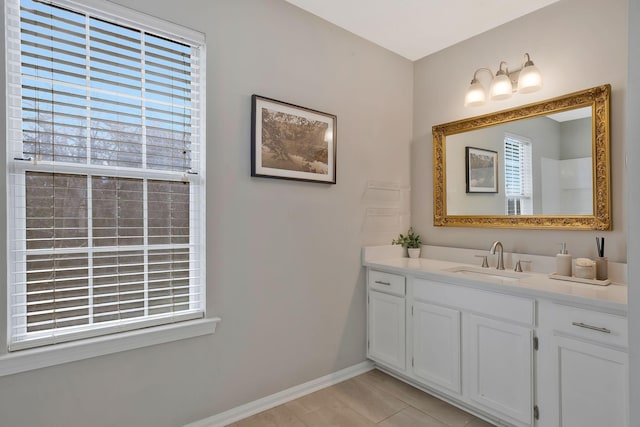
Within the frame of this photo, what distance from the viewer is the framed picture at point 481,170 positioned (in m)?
2.53

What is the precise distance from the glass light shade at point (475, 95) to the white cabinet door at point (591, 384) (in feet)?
5.37

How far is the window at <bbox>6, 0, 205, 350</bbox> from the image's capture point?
1.50 m

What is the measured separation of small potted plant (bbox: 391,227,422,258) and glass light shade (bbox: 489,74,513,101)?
4.10 ft

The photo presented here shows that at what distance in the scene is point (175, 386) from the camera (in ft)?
6.07

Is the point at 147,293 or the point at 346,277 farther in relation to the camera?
the point at 346,277

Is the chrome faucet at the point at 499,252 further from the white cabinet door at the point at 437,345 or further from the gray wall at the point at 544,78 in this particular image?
the white cabinet door at the point at 437,345

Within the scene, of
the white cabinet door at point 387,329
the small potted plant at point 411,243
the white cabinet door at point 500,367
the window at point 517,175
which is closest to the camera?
the white cabinet door at point 500,367

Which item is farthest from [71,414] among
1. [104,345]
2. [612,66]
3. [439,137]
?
[612,66]

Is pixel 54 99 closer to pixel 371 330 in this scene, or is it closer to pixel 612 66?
pixel 371 330

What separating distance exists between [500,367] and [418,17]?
232 centimetres

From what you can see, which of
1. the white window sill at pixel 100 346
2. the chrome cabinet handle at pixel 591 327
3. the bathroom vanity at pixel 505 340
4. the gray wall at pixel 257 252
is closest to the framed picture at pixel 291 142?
the gray wall at pixel 257 252

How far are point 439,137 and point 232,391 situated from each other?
2.43 m

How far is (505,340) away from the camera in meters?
1.89

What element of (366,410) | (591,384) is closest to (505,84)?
(591,384)
